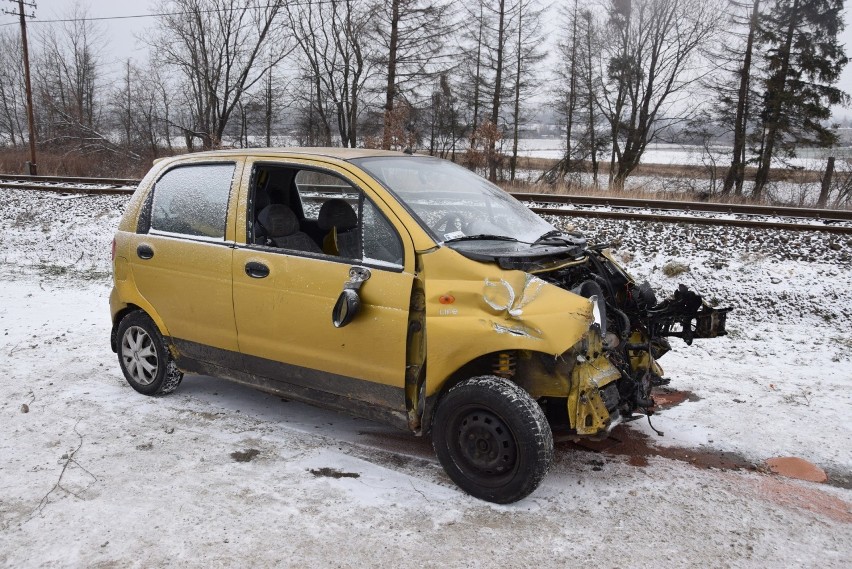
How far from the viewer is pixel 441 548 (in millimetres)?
3027

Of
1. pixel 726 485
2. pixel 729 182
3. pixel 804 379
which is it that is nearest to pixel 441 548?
pixel 726 485

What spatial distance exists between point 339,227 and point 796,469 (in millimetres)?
3281

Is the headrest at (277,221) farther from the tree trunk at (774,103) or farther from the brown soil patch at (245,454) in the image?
the tree trunk at (774,103)

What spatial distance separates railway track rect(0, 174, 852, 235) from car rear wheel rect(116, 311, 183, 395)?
7869 millimetres

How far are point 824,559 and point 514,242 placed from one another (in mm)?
2216

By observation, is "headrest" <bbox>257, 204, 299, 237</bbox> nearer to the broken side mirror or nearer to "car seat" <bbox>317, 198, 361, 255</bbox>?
"car seat" <bbox>317, 198, 361, 255</bbox>

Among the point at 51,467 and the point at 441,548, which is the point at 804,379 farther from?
the point at 51,467

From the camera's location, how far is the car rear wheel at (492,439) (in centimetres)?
321

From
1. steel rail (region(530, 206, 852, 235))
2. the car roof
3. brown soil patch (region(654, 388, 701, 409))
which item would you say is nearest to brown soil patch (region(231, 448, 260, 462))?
the car roof

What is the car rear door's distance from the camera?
4.30 m

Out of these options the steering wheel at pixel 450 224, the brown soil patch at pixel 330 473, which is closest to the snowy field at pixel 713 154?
the steering wheel at pixel 450 224

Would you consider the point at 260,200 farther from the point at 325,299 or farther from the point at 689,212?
the point at 689,212

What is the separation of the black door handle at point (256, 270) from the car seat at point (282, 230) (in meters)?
0.17

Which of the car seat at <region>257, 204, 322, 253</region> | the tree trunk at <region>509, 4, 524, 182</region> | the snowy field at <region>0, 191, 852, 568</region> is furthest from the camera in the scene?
the tree trunk at <region>509, 4, 524, 182</region>
